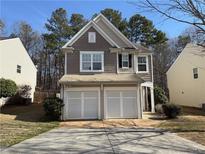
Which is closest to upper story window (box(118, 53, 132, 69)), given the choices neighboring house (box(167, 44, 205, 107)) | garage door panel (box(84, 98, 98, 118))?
garage door panel (box(84, 98, 98, 118))

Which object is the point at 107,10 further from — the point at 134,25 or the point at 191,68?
the point at 191,68

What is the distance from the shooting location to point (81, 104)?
21.6 m

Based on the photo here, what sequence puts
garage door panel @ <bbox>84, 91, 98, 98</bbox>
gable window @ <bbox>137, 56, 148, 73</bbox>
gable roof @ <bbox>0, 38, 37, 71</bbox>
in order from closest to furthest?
garage door panel @ <bbox>84, 91, 98, 98</bbox> < gable window @ <bbox>137, 56, 148, 73</bbox> < gable roof @ <bbox>0, 38, 37, 71</bbox>

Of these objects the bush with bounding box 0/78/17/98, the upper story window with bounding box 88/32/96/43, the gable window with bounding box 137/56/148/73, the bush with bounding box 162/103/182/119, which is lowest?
the bush with bounding box 162/103/182/119

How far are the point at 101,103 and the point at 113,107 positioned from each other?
982 millimetres

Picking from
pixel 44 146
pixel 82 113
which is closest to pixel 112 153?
pixel 44 146

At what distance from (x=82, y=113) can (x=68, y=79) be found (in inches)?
111

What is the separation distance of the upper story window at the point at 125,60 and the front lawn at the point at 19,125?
7745 mm

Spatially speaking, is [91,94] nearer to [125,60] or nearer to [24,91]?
[125,60]

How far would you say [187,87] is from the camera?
29812 millimetres

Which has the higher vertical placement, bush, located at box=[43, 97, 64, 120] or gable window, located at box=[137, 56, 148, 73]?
gable window, located at box=[137, 56, 148, 73]

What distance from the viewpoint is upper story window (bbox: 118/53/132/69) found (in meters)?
23.6

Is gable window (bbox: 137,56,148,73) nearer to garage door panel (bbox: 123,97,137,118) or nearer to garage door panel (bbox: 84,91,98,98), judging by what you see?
garage door panel (bbox: 123,97,137,118)

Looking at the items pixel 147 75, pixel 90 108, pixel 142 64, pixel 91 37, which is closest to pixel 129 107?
pixel 90 108
